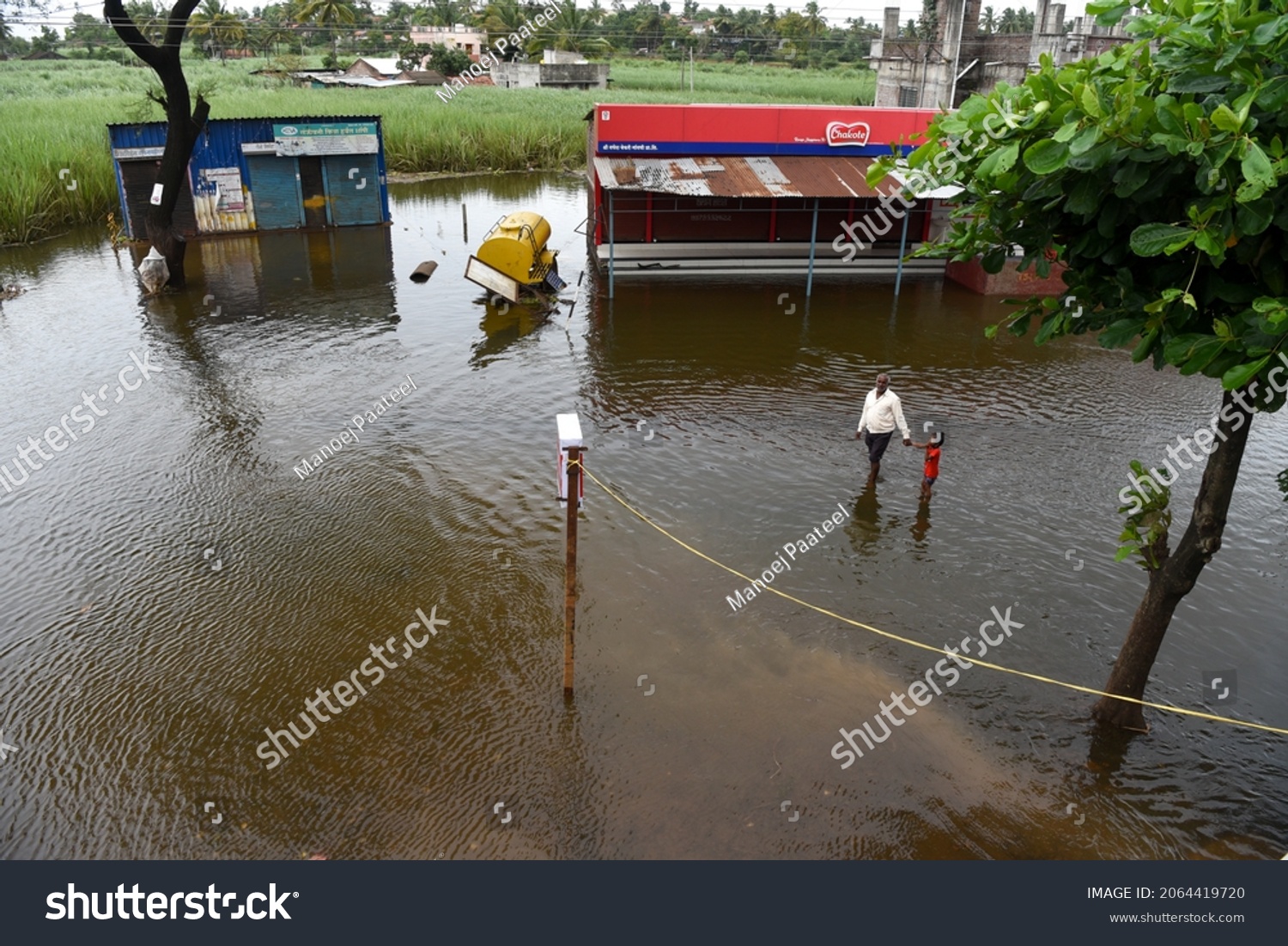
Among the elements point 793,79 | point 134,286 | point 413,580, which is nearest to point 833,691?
point 413,580

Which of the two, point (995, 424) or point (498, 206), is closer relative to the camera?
point (995, 424)

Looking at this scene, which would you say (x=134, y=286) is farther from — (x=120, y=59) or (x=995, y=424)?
(x=120, y=59)

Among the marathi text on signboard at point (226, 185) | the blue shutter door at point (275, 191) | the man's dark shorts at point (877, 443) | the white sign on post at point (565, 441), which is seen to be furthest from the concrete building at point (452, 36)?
the white sign on post at point (565, 441)

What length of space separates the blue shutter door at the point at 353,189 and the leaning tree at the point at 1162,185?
24811mm

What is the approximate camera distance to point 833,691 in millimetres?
7965

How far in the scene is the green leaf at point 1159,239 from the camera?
4.59m

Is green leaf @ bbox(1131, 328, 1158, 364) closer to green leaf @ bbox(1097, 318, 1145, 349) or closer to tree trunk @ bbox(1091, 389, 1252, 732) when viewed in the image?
green leaf @ bbox(1097, 318, 1145, 349)

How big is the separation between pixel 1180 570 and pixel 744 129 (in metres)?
16.9

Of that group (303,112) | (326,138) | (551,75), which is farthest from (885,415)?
(551,75)

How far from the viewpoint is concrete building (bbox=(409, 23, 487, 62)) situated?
3310 inches

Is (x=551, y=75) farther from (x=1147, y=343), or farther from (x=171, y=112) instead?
(x=1147, y=343)

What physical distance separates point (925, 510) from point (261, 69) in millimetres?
73548

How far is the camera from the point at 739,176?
64.6 ft

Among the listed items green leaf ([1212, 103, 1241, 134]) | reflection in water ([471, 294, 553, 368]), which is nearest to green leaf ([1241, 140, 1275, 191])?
green leaf ([1212, 103, 1241, 134])
